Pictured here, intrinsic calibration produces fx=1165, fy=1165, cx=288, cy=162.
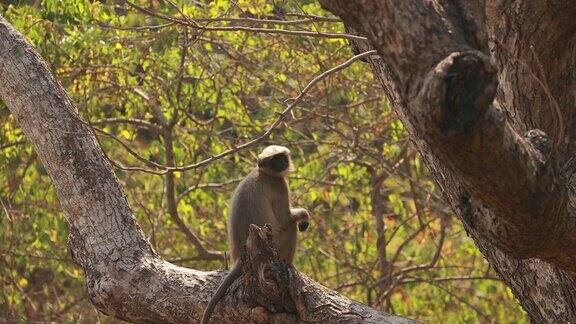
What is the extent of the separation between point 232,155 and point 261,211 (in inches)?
76.6

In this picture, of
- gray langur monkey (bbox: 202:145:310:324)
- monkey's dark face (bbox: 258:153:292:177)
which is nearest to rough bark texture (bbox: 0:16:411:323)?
gray langur monkey (bbox: 202:145:310:324)

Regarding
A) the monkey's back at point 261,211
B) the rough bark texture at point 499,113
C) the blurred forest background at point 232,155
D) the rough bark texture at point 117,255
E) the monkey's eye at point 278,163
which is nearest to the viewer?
the rough bark texture at point 499,113

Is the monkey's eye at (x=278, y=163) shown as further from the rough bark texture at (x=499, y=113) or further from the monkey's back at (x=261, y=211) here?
the rough bark texture at (x=499, y=113)

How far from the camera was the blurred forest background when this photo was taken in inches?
304

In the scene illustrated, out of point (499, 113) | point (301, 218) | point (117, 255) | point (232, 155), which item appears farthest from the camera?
point (232, 155)

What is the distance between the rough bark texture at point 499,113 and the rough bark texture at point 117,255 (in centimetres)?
58

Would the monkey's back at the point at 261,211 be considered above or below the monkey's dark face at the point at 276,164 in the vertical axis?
below

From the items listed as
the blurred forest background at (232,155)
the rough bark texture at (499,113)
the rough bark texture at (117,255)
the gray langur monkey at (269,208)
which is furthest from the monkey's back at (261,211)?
the rough bark texture at (499,113)

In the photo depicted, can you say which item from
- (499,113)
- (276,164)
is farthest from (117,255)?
(276,164)

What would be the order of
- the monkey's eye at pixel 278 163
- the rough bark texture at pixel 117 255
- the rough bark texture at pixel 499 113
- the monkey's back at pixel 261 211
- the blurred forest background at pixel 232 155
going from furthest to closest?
1. the blurred forest background at pixel 232 155
2. the monkey's eye at pixel 278 163
3. the monkey's back at pixel 261 211
4. the rough bark texture at pixel 117 255
5. the rough bark texture at pixel 499 113

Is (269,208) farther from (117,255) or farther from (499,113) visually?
(499,113)

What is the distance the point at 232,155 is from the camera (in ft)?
27.3

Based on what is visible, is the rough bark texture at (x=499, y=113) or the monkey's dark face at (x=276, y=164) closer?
the rough bark texture at (x=499, y=113)

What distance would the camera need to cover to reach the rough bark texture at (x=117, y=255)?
3.98 metres
